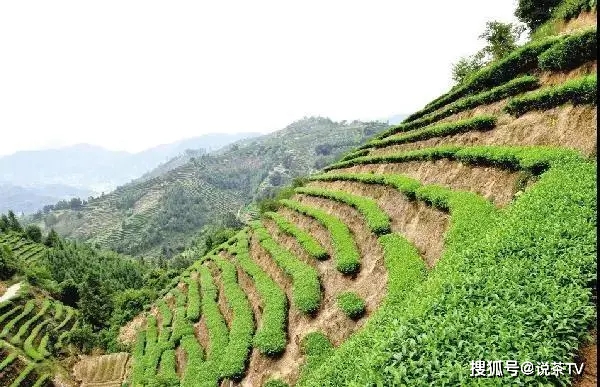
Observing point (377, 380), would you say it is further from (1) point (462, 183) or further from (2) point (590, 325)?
(1) point (462, 183)

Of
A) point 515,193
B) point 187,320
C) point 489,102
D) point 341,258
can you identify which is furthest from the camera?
point 187,320

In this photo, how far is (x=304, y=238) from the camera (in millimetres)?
33000

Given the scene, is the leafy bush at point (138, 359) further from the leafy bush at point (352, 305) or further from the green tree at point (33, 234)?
the green tree at point (33, 234)

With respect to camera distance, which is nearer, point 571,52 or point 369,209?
point 571,52

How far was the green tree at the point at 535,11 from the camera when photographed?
142ft

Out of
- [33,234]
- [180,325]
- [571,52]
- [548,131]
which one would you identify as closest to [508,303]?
[548,131]

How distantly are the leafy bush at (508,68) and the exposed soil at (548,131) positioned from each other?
17.7 feet

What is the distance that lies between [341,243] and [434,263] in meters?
8.11

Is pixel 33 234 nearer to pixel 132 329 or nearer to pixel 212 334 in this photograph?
pixel 132 329

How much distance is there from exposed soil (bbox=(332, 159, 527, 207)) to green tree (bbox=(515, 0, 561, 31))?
24.4 meters

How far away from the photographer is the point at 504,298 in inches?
422

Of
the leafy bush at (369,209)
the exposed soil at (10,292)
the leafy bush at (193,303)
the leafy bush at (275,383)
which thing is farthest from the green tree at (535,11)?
the exposed soil at (10,292)

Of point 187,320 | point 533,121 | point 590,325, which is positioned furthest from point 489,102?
point 187,320

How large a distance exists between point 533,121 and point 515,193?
245 inches
